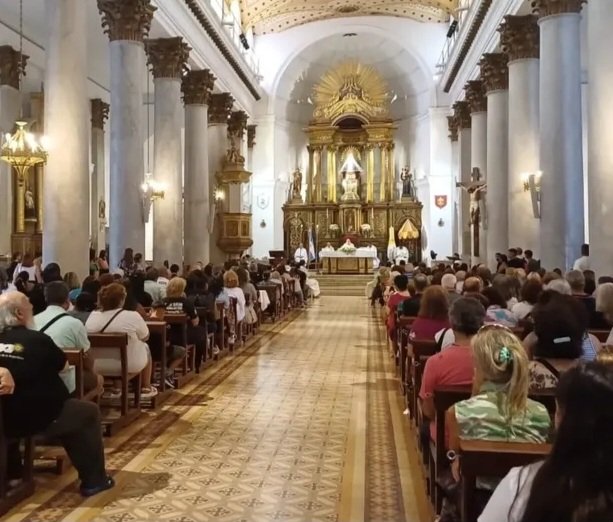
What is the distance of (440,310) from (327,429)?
149cm

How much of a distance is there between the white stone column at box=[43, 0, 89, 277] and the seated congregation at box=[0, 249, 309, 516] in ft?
3.27

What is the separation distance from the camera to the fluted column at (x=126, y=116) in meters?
12.7

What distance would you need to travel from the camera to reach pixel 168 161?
15.9 metres

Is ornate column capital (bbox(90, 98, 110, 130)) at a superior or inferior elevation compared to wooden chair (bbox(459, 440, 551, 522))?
superior

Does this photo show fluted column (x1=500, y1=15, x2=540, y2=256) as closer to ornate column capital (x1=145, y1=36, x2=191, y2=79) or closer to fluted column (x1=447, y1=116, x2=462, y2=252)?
ornate column capital (x1=145, y1=36, x2=191, y2=79)

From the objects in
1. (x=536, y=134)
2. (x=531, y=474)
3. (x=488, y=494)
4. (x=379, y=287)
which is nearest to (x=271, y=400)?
(x=488, y=494)

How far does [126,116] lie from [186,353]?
620 cm

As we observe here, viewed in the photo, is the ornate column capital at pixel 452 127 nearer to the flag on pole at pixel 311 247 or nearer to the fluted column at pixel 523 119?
the flag on pole at pixel 311 247

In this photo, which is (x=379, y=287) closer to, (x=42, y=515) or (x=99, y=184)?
(x=99, y=184)

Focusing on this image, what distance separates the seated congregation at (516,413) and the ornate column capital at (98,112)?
1788cm

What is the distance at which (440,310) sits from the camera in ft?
20.3

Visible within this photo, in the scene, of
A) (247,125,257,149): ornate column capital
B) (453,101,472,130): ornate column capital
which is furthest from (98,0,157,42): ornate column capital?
(247,125,257,149): ornate column capital

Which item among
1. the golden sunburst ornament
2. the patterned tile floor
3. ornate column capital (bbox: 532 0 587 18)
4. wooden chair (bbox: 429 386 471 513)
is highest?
the golden sunburst ornament

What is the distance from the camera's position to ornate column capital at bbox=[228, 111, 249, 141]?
24.8 m
